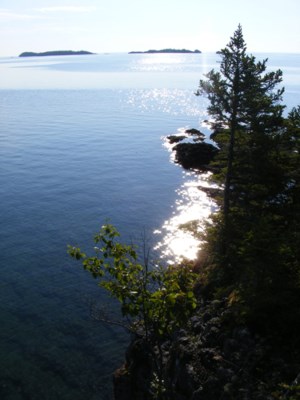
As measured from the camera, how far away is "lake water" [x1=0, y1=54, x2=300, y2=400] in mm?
22188

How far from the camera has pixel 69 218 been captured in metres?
41.5

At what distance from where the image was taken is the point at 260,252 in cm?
1816

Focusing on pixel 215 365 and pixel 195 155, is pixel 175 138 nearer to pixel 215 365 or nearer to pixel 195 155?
pixel 195 155

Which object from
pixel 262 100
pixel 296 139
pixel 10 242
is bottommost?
pixel 10 242

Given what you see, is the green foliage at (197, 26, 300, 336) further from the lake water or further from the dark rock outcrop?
the dark rock outcrop

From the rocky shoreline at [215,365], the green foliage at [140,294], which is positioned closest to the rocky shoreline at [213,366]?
the rocky shoreline at [215,365]

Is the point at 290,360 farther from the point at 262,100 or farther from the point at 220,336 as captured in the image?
the point at 262,100

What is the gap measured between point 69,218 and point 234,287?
996 inches

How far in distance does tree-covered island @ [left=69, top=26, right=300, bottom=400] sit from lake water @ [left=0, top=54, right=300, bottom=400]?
4228 mm

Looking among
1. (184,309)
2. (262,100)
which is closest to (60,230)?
(262,100)

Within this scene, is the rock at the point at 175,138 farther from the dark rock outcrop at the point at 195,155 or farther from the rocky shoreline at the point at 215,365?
the rocky shoreline at the point at 215,365

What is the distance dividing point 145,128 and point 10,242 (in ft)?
187

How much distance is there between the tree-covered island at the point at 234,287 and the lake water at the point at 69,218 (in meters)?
4.23

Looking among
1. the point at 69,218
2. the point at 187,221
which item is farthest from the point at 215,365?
the point at 69,218
